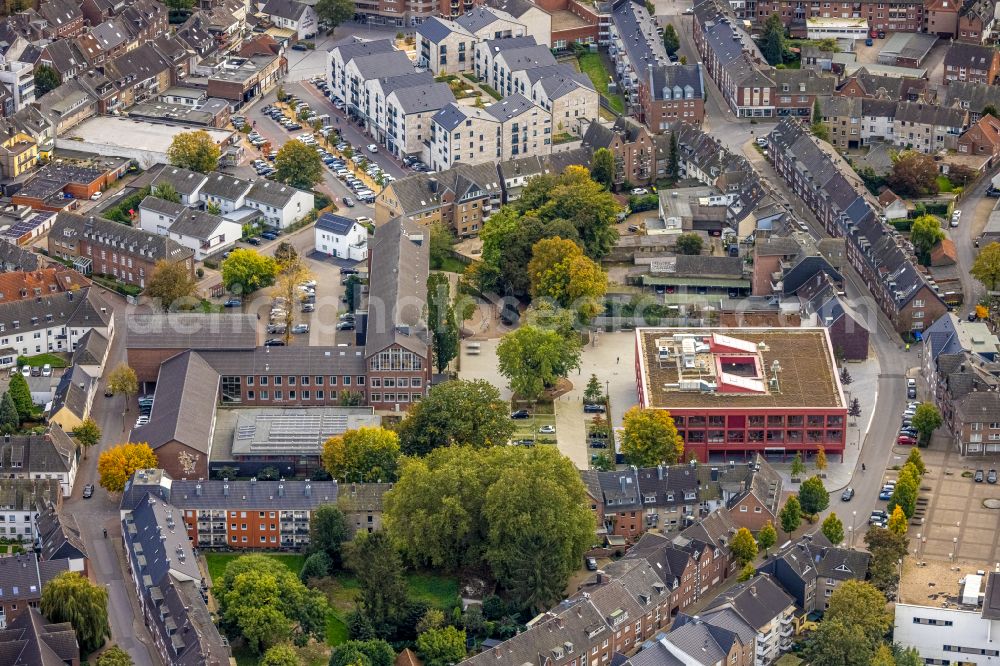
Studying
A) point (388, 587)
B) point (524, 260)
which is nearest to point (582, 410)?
point (524, 260)

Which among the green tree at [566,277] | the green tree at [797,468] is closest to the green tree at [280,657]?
the green tree at [797,468]

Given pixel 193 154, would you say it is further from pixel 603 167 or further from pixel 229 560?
pixel 229 560

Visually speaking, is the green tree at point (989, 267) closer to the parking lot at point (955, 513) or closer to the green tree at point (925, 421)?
the green tree at point (925, 421)

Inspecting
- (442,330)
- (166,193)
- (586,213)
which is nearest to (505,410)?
(442,330)

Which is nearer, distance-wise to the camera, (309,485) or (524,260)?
(309,485)

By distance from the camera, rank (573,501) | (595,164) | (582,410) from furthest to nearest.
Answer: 1. (595,164)
2. (582,410)
3. (573,501)

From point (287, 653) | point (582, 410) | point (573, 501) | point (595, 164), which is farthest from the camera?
point (595, 164)

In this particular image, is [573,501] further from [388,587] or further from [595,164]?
[595,164]
